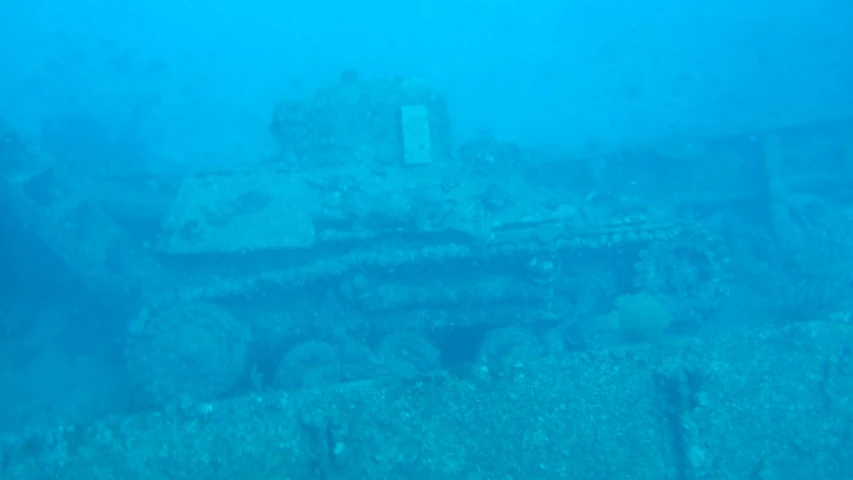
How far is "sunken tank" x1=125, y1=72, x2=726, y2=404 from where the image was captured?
212 inches

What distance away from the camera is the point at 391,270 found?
19.5 feet

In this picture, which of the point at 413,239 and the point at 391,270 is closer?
the point at 391,270

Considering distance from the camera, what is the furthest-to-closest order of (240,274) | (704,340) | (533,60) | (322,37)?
1. (322,37)
2. (533,60)
3. (240,274)
4. (704,340)

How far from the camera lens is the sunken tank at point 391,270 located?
5383mm

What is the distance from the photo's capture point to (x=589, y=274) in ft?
21.4

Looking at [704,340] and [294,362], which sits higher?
[704,340]

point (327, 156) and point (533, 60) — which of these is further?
point (533, 60)

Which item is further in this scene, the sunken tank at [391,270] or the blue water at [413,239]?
the blue water at [413,239]

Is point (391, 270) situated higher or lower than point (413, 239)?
lower

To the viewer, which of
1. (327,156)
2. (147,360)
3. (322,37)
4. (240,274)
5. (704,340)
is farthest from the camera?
(322,37)

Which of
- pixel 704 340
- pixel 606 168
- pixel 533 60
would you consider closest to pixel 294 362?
pixel 704 340

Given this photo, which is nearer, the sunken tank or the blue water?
the sunken tank

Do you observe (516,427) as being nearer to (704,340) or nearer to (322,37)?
(704,340)

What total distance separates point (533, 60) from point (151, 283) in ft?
62.2
